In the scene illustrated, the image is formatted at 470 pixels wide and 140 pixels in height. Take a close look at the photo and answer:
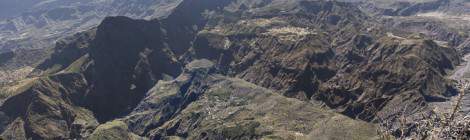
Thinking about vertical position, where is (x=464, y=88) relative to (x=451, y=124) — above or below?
above

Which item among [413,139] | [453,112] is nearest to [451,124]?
[453,112]

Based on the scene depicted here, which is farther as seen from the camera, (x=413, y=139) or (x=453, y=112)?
(x=413, y=139)

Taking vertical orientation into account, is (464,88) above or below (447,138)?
above

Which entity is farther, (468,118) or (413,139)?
(413,139)

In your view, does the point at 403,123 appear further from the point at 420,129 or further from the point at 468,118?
the point at 468,118

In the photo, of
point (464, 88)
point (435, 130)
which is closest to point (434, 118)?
point (435, 130)

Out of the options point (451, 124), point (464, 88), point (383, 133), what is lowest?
point (383, 133)

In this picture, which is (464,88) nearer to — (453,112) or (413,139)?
(453,112)

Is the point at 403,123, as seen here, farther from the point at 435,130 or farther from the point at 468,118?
the point at 468,118
